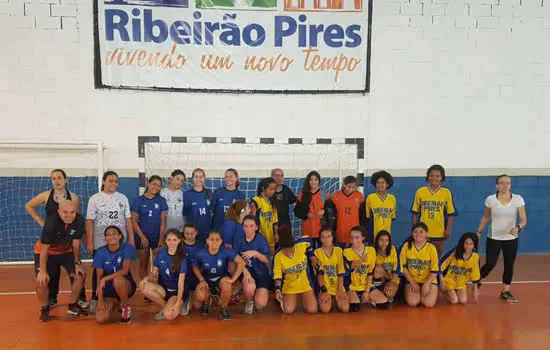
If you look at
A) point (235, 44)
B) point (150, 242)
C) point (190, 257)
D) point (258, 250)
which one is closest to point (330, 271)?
point (258, 250)

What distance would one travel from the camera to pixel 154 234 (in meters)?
4.91

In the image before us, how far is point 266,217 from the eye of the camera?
4891mm

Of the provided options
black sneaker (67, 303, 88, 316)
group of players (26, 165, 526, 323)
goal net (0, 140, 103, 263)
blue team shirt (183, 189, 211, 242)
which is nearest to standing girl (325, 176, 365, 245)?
group of players (26, 165, 526, 323)

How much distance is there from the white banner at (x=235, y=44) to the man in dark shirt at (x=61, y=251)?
9.09 ft

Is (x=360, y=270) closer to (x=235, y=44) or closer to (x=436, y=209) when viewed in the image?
(x=436, y=209)

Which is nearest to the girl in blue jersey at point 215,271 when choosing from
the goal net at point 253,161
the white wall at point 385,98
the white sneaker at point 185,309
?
the white sneaker at point 185,309

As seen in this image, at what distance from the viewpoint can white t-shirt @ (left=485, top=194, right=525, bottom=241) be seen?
4.70 meters

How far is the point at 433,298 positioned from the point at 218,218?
2.62 meters

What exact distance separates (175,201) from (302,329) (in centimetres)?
216

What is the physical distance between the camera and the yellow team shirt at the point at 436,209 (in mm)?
5160

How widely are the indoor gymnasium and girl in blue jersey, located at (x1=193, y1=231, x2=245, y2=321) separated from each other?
0.07 meters

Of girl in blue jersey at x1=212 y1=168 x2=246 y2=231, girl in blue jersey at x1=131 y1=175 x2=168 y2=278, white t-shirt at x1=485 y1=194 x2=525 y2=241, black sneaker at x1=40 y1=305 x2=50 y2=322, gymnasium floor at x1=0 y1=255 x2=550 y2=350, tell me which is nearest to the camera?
gymnasium floor at x1=0 y1=255 x2=550 y2=350

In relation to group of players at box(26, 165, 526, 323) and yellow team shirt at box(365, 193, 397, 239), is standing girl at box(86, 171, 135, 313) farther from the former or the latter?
yellow team shirt at box(365, 193, 397, 239)

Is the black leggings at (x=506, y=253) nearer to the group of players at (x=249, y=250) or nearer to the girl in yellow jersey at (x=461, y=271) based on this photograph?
the group of players at (x=249, y=250)
